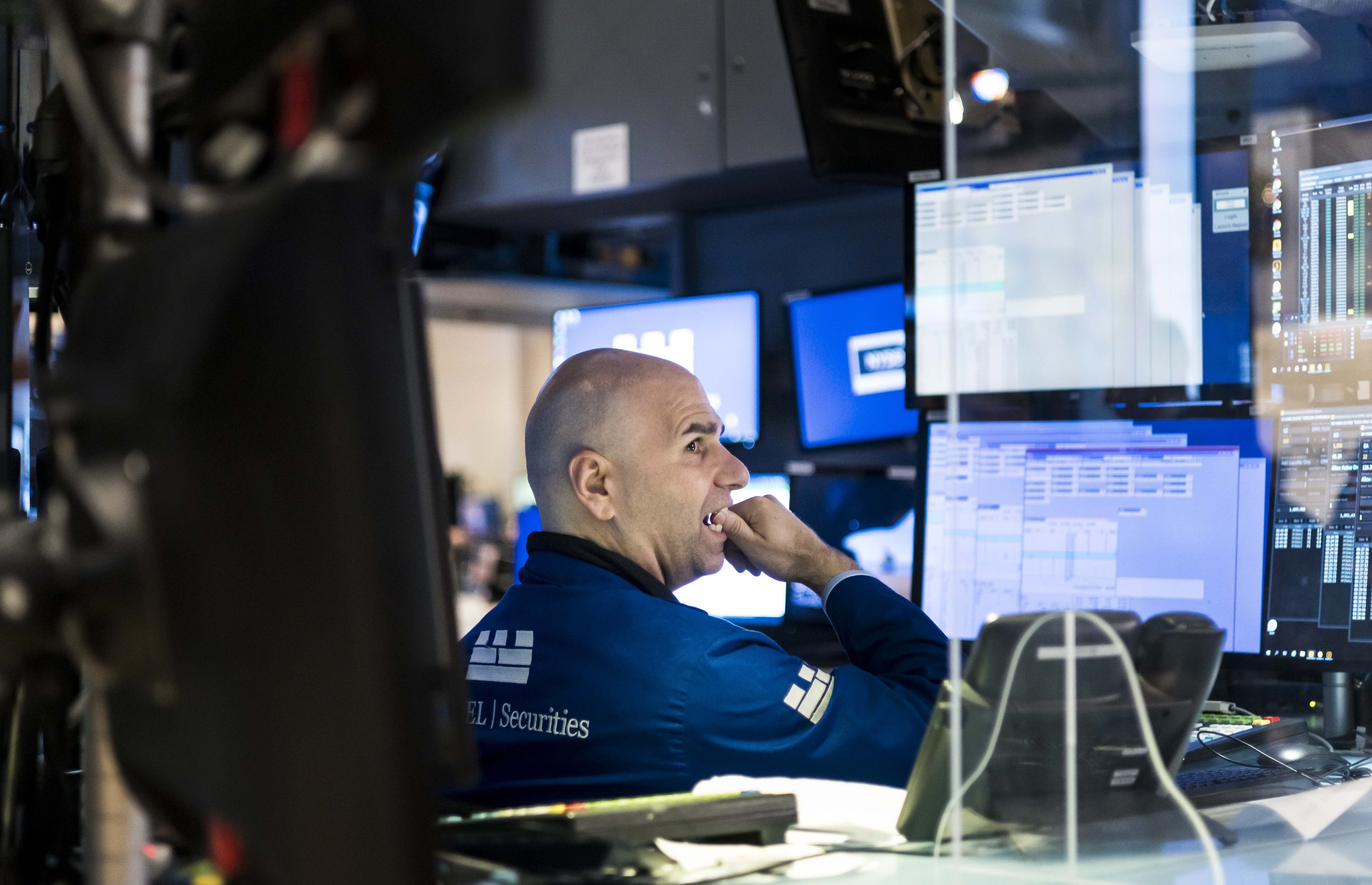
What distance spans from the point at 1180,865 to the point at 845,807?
29 centimetres

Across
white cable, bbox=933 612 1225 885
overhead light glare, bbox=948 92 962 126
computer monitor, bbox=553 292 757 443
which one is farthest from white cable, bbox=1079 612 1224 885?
computer monitor, bbox=553 292 757 443

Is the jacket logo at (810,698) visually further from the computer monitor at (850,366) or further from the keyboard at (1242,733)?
the computer monitor at (850,366)

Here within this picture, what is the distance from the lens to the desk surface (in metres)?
1.07

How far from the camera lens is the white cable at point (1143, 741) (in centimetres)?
108

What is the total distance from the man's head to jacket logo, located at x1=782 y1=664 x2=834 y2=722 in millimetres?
373

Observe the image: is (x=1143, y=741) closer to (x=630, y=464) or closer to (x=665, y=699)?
(x=665, y=699)

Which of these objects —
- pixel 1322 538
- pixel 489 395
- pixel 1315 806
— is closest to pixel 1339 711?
pixel 1322 538

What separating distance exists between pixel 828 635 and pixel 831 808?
1.38 m

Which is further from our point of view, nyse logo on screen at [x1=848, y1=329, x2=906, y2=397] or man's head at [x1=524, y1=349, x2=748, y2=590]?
nyse logo on screen at [x1=848, y1=329, x2=906, y2=397]

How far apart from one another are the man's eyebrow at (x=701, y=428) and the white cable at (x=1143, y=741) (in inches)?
30.7

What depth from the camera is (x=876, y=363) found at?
2846 millimetres

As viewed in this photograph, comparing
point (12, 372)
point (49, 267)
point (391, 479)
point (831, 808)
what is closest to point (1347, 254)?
point (831, 808)

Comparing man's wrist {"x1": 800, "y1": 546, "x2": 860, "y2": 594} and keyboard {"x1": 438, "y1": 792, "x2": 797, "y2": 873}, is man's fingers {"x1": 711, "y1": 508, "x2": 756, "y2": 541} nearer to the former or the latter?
man's wrist {"x1": 800, "y1": 546, "x2": 860, "y2": 594}

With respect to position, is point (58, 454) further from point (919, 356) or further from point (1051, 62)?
point (919, 356)
